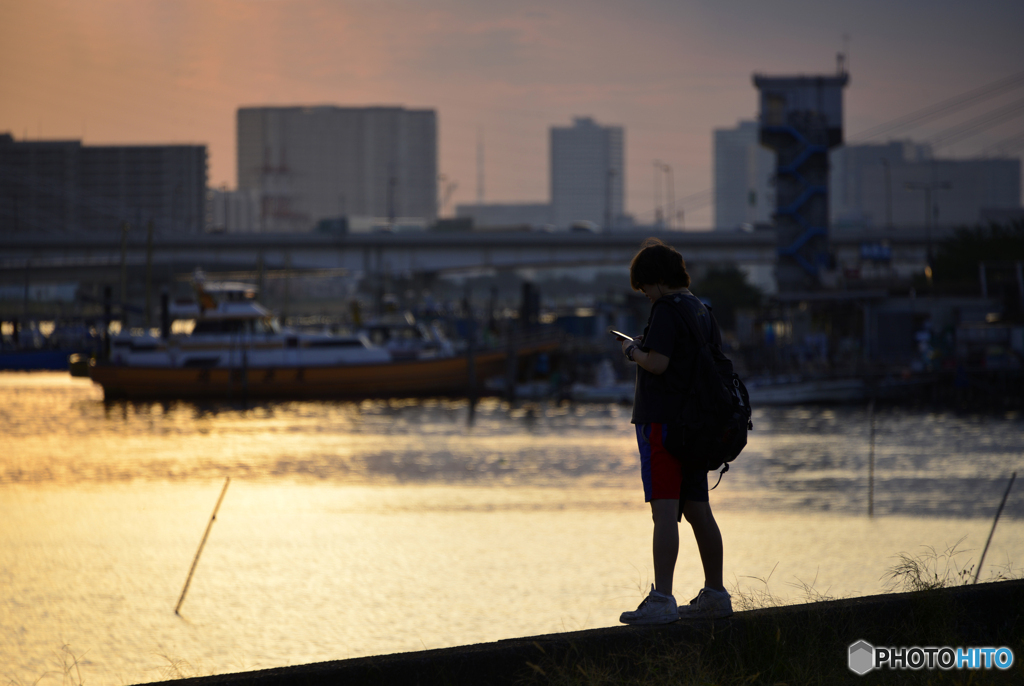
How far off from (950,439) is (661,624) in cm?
2594

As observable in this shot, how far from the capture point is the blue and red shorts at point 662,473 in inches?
203

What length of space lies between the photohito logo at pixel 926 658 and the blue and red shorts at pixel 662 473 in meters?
1.11

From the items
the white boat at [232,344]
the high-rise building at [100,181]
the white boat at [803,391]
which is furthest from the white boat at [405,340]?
the high-rise building at [100,181]

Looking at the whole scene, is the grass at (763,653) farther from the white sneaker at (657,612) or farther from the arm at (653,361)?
the arm at (653,361)

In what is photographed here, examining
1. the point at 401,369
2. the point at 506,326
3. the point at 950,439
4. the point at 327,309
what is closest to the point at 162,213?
the point at 327,309

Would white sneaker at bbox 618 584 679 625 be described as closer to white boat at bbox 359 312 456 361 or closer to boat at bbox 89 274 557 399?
boat at bbox 89 274 557 399

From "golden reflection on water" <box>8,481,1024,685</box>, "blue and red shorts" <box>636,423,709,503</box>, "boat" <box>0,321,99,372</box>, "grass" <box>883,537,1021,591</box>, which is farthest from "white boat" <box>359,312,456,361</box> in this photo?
"blue and red shorts" <box>636,423,709,503</box>

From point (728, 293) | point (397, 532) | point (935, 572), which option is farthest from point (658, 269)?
point (728, 293)

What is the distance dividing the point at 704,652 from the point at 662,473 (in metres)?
0.87

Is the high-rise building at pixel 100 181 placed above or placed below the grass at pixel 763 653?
above

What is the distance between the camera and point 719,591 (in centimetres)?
530

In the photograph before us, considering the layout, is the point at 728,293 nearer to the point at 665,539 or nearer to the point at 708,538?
the point at 708,538

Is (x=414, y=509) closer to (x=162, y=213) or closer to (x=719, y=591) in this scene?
(x=719, y=591)

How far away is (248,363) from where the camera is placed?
44031mm
